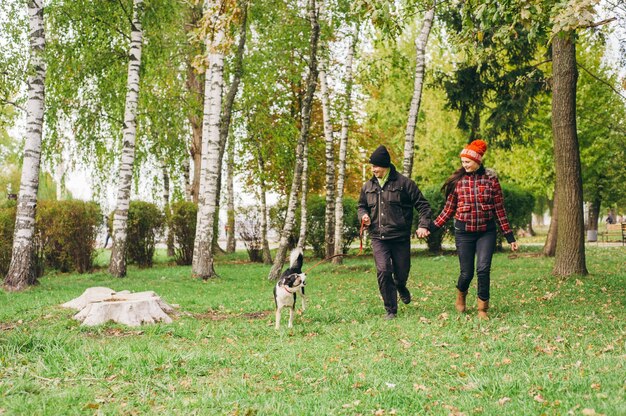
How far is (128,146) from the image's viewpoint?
14430 millimetres

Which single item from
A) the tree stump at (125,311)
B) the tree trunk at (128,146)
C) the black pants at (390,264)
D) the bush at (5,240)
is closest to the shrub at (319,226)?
the tree trunk at (128,146)

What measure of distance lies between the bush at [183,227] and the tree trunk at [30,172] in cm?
674

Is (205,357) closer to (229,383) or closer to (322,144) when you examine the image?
(229,383)

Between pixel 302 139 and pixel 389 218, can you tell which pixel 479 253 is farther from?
pixel 302 139

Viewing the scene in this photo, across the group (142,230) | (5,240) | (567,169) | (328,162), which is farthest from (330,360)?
(142,230)

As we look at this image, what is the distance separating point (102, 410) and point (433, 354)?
10.4ft

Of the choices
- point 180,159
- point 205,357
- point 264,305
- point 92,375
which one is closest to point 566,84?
point 264,305

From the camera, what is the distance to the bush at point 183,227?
18.6m

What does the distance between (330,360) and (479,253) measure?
293 centimetres

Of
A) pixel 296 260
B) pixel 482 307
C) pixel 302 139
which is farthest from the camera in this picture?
pixel 302 139

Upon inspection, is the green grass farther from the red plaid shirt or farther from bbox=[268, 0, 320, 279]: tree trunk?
bbox=[268, 0, 320, 279]: tree trunk

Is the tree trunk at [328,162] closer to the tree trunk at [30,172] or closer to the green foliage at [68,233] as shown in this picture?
the tree trunk at [30,172]

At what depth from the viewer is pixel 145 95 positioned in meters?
16.9

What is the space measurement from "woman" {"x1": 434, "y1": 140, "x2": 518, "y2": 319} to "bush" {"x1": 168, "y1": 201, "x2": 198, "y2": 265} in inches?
484
